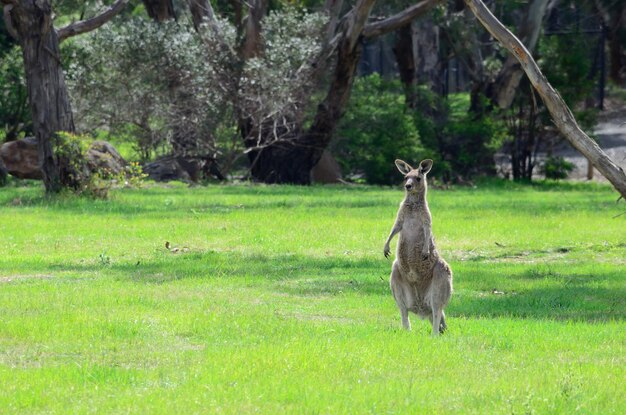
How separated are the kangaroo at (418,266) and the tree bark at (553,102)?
6823 millimetres

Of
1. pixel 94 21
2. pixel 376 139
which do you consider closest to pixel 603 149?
pixel 376 139

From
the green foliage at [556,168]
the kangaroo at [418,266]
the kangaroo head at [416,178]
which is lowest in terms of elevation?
the green foliage at [556,168]

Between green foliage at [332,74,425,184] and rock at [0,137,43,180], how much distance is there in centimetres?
Answer: 936

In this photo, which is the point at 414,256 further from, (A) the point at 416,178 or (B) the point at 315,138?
(B) the point at 315,138

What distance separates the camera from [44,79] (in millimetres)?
25562

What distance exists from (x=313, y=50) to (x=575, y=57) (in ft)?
31.8

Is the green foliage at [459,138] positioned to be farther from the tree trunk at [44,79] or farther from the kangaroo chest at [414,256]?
the kangaroo chest at [414,256]

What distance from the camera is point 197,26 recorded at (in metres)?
34.6

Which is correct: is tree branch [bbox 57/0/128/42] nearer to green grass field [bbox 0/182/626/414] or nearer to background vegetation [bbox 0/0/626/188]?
background vegetation [bbox 0/0/626/188]

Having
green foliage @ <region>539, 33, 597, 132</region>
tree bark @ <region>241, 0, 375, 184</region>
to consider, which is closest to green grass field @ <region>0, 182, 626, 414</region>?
tree bark @ <region>241, 0, 375, 184</region>

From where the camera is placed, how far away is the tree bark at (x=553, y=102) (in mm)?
17531

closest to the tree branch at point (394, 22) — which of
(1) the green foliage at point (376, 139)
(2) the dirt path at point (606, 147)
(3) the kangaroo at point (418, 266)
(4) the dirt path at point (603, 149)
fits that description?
(1) the green foliage at point (376, 139)

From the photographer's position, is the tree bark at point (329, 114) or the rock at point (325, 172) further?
the rock at point (325, 172)

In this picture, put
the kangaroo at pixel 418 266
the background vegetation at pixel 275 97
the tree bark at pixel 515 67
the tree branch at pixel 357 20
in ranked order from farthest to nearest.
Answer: the tree bark at pixel 515 67
the background vegetation at pixel 275 97
the tree branch at pixel 357 20
the kangaroo at pixel 418 266
